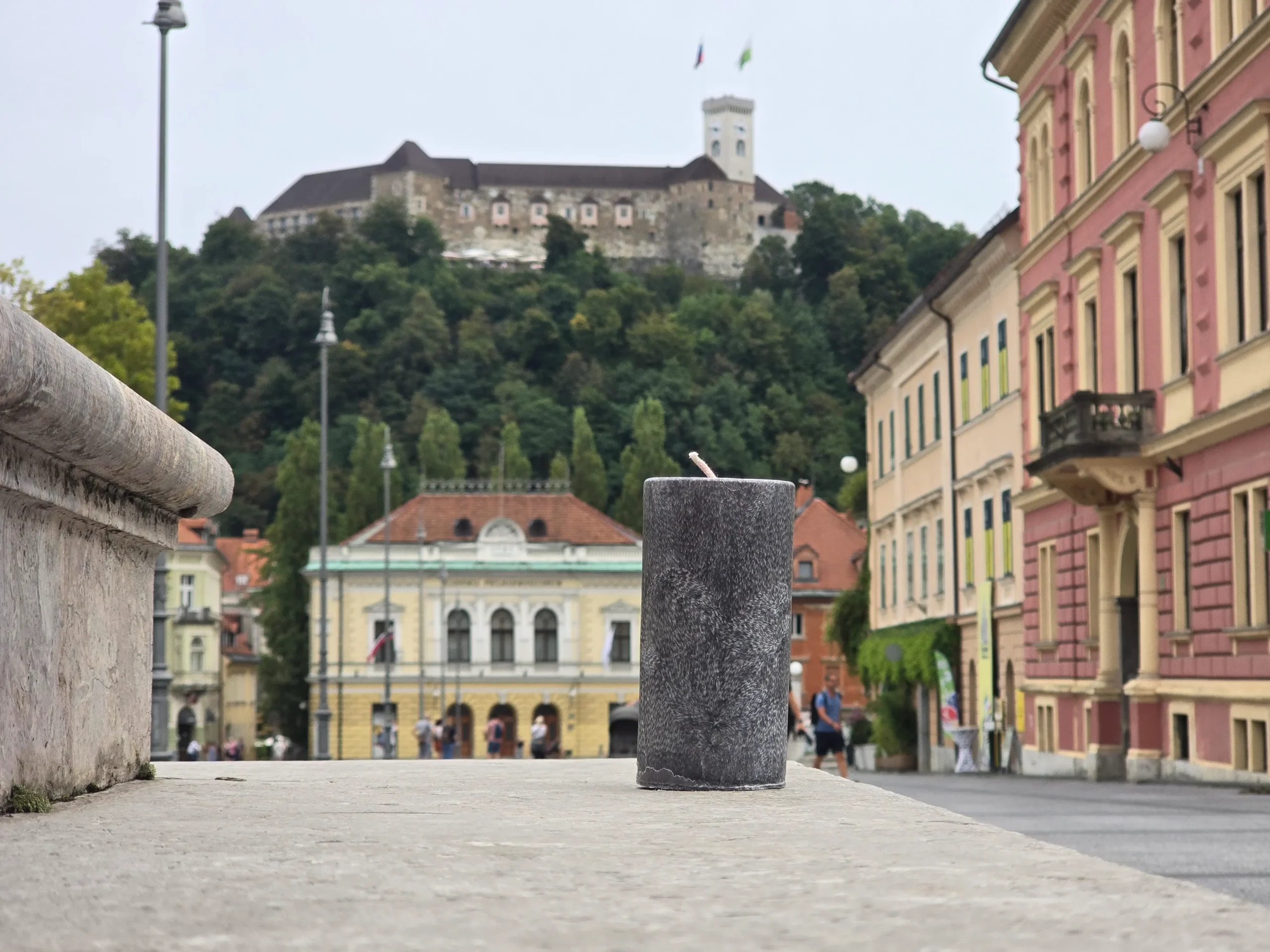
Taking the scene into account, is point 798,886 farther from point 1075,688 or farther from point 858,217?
point 858,217

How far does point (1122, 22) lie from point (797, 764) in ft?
72.6

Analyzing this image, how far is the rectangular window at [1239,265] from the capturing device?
25.1 meters

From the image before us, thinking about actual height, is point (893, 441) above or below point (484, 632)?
above

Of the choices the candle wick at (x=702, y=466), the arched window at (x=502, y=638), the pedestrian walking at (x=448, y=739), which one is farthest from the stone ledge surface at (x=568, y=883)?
the arched window at (x=502, y=638)

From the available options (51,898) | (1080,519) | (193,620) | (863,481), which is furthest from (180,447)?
(193,620)

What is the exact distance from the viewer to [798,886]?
14.1ft

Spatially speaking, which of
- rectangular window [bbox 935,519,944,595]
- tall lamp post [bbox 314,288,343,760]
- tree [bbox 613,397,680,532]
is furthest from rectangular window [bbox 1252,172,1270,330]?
tree [bbox 613,397,680,532]

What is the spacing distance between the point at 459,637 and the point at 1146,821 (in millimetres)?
75749

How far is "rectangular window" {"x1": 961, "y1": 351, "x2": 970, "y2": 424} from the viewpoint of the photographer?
146 ft

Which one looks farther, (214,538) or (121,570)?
(214,538)

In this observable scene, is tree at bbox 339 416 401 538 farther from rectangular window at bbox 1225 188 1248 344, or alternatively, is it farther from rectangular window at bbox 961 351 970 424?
rectangular window at bbox 1225 188 1248 344

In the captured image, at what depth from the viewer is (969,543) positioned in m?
45.2

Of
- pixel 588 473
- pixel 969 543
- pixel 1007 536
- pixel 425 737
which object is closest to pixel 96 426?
pixel 1007 536

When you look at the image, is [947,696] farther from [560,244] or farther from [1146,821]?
[560,244]
